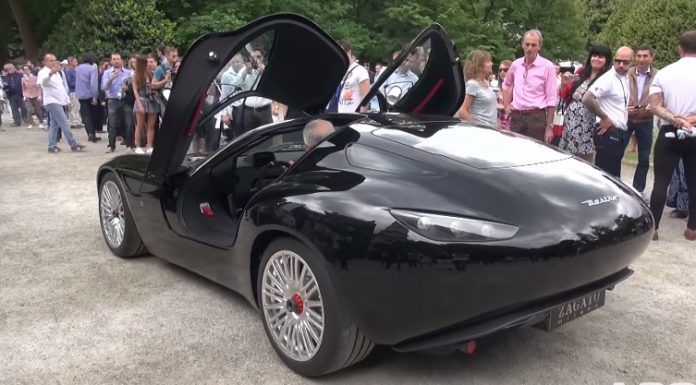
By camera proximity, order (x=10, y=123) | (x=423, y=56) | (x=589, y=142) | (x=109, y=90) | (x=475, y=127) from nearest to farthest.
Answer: (x=475, y=127), (x=423, y=56), (x=589, y=142), (x=109, y=90), (x=10, y=123)

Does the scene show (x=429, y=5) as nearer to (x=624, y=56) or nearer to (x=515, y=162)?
(x=624, y=56)

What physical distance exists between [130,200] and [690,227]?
4.80 m

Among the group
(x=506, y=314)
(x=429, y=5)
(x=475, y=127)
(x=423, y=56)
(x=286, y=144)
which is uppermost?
(x=429, y=5)

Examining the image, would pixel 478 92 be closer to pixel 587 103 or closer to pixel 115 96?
pixel 587 103

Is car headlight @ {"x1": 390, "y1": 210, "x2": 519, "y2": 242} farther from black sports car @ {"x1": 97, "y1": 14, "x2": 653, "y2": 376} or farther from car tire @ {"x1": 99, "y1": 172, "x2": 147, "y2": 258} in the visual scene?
car tire @ {"x1": 99, "y1": 172, "x2": 147, "y2": 258}

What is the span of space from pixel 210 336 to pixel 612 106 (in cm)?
426

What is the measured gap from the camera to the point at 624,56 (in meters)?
5.69

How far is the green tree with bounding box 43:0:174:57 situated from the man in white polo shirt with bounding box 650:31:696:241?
49.5ft

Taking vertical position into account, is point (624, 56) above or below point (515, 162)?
above

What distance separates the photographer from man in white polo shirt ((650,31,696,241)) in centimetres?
512

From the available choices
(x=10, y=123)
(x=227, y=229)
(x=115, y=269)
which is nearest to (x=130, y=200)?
(x=115, y=269)

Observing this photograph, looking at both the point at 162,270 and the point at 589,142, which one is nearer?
the point at 162,270

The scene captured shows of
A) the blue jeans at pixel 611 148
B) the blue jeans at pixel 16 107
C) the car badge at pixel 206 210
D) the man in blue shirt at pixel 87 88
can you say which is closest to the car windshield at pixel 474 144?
the car badge at pixel 206 210

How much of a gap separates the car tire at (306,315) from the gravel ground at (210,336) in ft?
0.43
